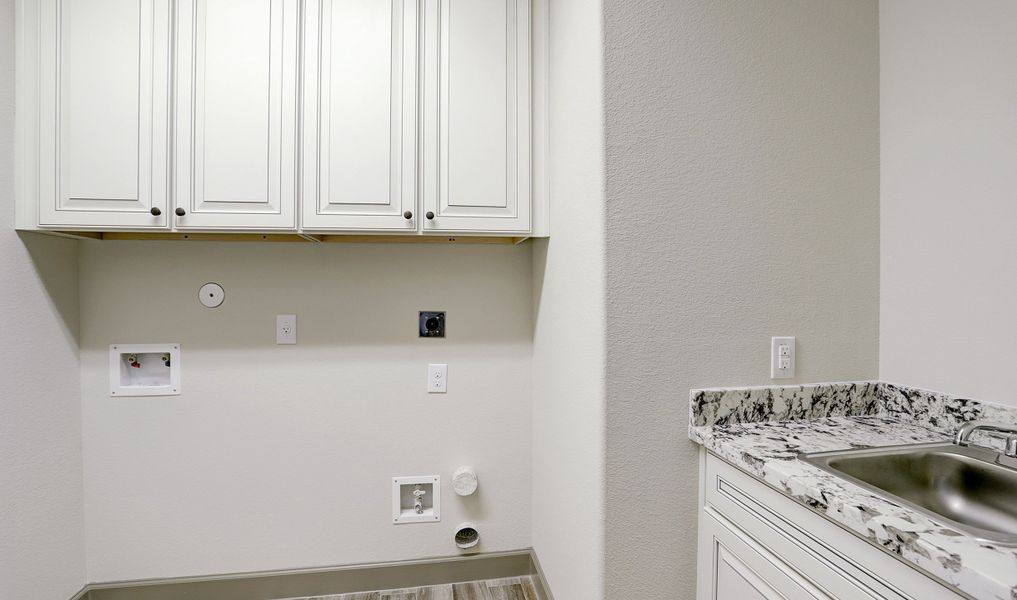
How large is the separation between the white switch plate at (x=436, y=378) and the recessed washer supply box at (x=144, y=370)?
0.95 meters

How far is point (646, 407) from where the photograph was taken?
3.85 ft

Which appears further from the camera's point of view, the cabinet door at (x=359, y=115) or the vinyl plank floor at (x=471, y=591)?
the vinyl plank floor at (x=471, y=591)

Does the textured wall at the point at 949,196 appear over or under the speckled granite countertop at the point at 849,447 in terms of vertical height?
over

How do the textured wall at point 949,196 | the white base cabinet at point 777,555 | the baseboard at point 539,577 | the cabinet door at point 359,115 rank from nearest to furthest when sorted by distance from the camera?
the white base cabinet at point 777,555, the textured wall at point 949,196, the cabinet door at point 359,115, the baseboard at point 539,577

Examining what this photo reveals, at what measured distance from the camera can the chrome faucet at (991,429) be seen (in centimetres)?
92

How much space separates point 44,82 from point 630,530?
7.22 feet

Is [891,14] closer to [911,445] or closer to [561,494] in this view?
[911,445]

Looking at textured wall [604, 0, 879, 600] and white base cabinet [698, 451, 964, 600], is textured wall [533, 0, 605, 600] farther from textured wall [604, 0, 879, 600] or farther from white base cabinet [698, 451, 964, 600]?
white base cabinet [698, 451, 964, 600]

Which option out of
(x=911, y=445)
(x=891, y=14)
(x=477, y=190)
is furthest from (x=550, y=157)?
(x=911, y=445)

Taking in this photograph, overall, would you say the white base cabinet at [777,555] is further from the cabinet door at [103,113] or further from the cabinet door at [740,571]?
the cabinet door at [103,113]

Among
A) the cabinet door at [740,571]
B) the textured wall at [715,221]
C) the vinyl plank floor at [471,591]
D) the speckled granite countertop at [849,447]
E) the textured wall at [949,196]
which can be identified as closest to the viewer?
the speckled granite countertop at [849,447]

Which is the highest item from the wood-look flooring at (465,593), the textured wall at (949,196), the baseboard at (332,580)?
the textured wall at (949,196)

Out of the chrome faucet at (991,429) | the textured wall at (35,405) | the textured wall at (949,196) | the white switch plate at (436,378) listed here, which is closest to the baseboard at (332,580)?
the textured wall at (35,405)

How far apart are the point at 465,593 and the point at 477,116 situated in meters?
1.86
